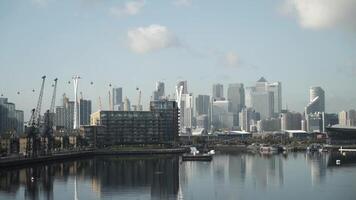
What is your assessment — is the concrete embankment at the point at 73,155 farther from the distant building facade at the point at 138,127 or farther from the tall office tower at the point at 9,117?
the tall office tower at the point at 9,117

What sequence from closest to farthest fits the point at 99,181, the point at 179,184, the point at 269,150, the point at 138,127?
1. the point at 179,184
2. the point at 99,181
3. the point at 269,150
4. the point at 138,127

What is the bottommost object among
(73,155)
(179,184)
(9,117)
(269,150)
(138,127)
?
(179,184)

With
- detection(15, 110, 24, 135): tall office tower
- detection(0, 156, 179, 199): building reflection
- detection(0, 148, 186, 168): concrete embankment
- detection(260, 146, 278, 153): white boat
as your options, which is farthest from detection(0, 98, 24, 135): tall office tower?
detection(0, 156, 179, 199): building reflection

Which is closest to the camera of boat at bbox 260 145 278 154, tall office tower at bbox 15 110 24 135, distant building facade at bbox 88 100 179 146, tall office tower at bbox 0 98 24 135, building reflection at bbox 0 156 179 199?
building reflection at bbox 0 156 179 199

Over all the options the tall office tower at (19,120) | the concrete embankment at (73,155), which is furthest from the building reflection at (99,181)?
the tall office tower at (19,120)

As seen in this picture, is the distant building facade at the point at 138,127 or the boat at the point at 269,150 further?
the distant building facade at the point at 138,127

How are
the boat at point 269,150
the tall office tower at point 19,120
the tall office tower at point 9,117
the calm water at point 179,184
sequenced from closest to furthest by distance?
the calm water at point 179,184, the boat at point 269,150, the tall office tower at point 9,117, the tall office tower at point 19,120

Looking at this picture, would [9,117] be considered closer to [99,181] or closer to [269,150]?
[269,150]

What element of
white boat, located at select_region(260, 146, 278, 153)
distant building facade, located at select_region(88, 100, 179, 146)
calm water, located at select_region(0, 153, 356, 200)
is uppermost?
distant building facade, located at select_region(88, 100, 179, 146)

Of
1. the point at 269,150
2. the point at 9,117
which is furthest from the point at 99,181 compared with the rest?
the point at 9,117

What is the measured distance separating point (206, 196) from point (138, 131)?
84846 mm

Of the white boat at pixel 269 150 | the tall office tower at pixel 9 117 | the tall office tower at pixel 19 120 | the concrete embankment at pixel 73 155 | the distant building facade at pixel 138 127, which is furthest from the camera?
the tall office tower at pixel 19 120

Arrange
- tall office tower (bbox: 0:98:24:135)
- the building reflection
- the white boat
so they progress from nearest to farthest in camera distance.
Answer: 1. the building reflection
2. the white boat
3. tall office tower (bbox: 0:98:24:135)

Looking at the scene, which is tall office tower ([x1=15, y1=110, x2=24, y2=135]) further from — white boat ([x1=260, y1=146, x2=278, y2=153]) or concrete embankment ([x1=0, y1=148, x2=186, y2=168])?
white boat ([x1=260, y1=146, x2=278, y2=153])
